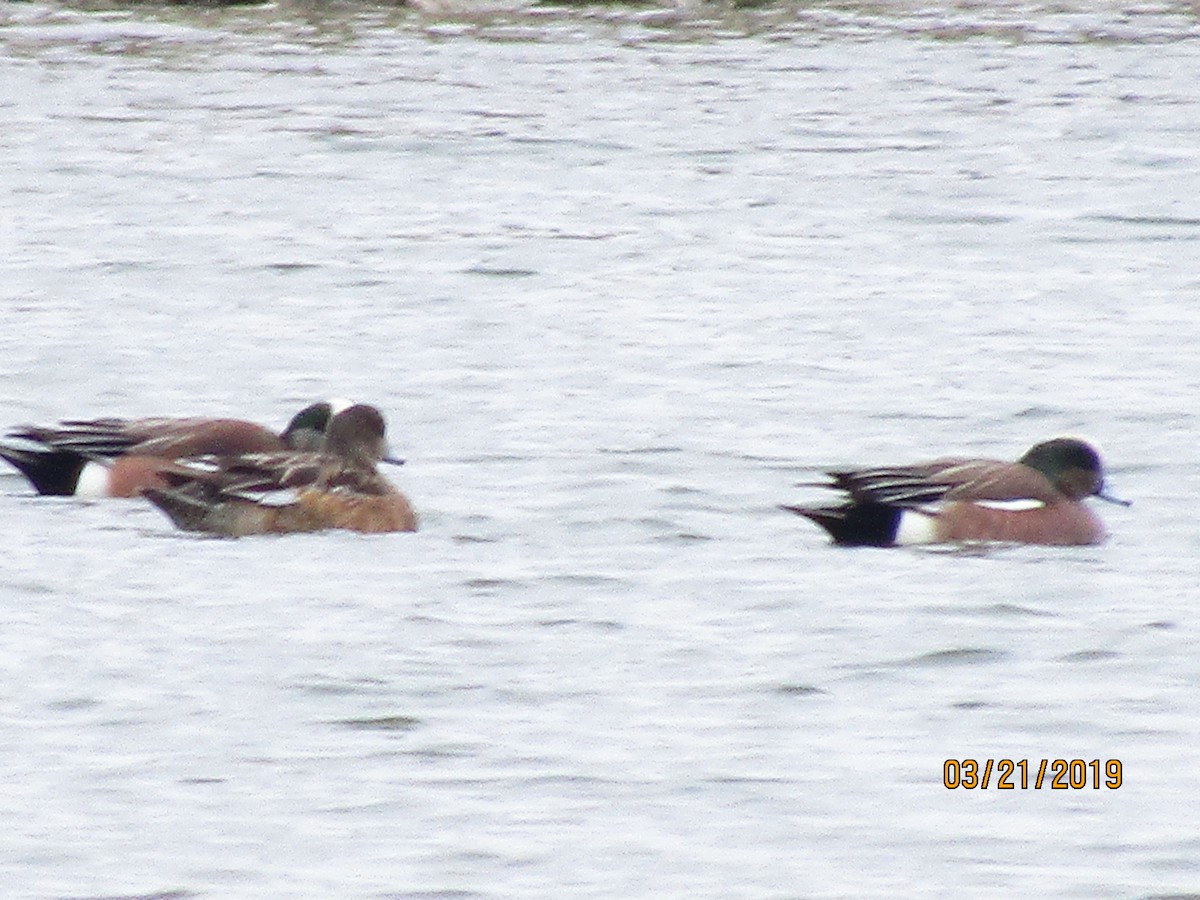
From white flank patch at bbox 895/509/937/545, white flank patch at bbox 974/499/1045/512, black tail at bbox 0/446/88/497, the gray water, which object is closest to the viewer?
the gray water

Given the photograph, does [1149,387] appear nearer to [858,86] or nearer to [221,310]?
[221,310]

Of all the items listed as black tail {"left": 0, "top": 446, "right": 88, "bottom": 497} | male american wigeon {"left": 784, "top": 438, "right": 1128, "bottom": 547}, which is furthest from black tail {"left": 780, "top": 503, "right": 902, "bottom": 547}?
black tail {"left": 0, "top": 446, "right": 88, "bottom": 497}

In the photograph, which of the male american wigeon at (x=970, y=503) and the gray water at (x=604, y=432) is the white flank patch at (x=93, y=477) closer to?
the gray water at (x=604, y=432)

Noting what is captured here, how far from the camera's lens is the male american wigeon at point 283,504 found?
10914 mm

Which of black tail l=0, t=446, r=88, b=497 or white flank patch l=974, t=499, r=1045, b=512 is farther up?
black tail l=0, t=446, r=88, b=497

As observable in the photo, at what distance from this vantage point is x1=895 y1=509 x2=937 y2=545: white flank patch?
10852mm


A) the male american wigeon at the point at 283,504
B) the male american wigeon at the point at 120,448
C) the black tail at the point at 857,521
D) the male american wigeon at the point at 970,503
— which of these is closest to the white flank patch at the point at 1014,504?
the male american wigeon at the point at 970,503

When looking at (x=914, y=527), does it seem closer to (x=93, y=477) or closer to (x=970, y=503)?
(x=970, y=503)

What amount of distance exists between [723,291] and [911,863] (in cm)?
917

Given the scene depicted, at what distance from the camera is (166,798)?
775cm

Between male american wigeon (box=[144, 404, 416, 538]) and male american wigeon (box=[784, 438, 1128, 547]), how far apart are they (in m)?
1.37

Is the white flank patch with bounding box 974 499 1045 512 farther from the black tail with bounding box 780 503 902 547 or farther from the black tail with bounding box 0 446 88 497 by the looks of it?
the black tail with bounding box 0 446 88 497

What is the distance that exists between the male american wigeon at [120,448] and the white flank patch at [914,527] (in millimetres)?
2208

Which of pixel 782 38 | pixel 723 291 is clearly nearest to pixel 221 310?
pixel 723 291
